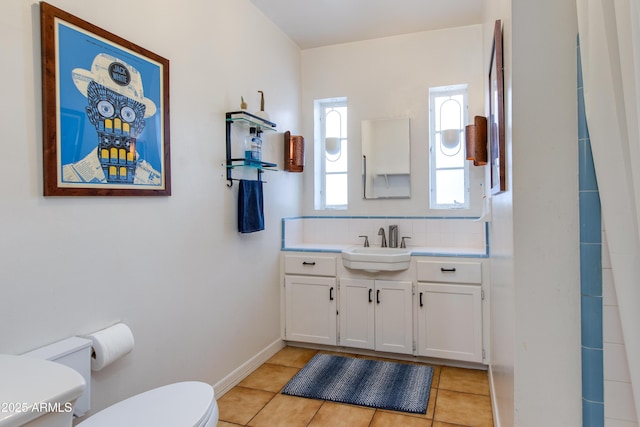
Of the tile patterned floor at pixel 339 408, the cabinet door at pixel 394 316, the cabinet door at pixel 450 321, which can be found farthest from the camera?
the cabinet door at pixel 394 316

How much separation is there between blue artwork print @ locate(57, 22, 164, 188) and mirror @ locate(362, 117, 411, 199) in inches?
78.6

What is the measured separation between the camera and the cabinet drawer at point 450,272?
280cm

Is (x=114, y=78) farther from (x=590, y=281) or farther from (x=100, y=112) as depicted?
(x=590, y=281)

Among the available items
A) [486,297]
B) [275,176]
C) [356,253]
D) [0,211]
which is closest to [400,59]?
[275,176]

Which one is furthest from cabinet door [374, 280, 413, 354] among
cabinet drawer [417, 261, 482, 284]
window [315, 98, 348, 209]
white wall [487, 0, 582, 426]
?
white wall [487, 0, 582, 426]

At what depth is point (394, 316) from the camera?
9.78ft

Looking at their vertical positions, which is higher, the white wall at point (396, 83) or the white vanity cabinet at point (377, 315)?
the white wall at point (396, 83)

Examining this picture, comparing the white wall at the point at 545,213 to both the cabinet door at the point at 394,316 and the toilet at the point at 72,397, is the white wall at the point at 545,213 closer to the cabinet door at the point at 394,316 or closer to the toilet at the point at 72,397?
the toilet at the point at 72,397

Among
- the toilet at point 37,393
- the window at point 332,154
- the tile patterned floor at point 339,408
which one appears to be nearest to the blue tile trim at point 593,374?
the tile patterned floor at point 339,408

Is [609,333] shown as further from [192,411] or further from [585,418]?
[192,411]

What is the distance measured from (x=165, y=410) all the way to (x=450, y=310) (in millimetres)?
2109

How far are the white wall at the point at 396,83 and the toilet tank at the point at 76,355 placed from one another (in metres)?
2.44

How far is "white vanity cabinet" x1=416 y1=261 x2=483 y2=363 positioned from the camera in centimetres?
279

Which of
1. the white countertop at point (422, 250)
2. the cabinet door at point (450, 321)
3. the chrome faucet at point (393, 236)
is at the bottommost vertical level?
the cabinet door at point (450, 321)
